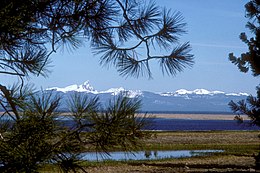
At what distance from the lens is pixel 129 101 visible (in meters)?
2.99

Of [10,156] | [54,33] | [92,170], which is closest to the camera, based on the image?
[10,156]

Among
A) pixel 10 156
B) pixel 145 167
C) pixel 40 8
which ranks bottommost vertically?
pixel 145 167

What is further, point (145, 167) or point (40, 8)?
point (145, 167)

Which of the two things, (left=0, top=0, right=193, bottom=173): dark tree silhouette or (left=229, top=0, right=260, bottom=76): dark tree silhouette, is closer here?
(left=0, top=0, right=193, bottom=173): dark tree silhouette

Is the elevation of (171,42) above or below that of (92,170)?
above

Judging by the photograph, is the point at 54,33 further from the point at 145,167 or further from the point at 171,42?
the point at 145,167

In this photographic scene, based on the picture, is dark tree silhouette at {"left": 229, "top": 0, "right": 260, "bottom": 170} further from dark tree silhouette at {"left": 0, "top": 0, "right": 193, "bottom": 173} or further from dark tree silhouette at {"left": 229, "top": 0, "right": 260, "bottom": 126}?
dark tree silhouette at {"left": 0, "top": 0, "right": 193, "bottom": 173}

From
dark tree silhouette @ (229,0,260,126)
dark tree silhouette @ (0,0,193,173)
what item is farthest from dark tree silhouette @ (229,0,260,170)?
dark tree silhouette @ (0,0,193,173)

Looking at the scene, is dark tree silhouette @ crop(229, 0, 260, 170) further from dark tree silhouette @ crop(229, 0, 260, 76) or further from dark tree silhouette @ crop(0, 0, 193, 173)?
dark tree silhouette @ crop(0, 0, 193, 173)

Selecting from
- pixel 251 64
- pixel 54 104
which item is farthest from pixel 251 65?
pixel 54 104

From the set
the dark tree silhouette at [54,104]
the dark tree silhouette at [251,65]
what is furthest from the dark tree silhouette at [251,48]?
the dark tree silhouette at [54,104]

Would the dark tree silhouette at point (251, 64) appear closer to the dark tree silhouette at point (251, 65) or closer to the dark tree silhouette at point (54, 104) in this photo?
the dark tree silhouette at point (251, 65)

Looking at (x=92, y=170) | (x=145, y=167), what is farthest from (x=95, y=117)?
(x=145, y=167)

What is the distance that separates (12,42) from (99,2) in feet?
2.02
